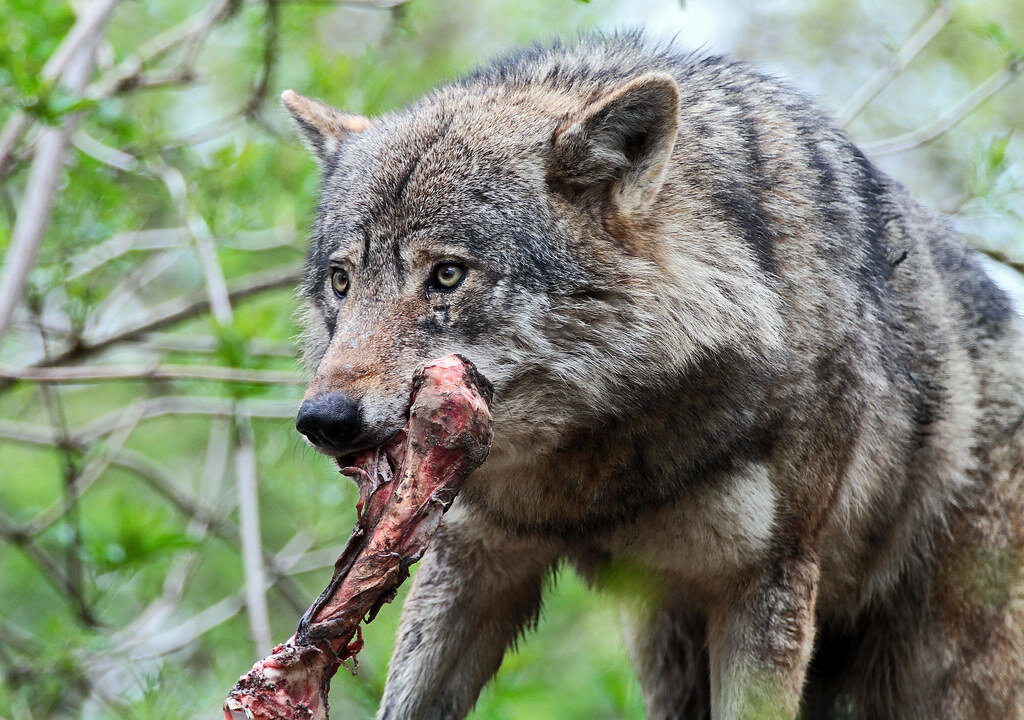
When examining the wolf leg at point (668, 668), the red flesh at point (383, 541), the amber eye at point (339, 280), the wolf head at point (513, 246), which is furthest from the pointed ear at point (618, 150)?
the wolf leg at point (668, 668)

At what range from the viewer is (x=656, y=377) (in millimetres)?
3893

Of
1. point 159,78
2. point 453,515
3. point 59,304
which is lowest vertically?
point 59,304

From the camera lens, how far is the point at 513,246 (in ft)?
12.3

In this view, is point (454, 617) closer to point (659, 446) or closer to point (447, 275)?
point (659, 446)

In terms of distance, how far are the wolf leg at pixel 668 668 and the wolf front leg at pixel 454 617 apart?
0.79 metres

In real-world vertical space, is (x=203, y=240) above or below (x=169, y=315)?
above

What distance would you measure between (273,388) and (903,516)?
135 inches

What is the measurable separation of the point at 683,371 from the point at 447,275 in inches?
38.0

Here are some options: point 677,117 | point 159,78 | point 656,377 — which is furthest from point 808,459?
point 159,78

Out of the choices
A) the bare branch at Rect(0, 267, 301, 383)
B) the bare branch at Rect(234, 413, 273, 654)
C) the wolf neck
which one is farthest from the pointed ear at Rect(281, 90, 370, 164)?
the bare branch at Rect(234, 413, 273, 654)

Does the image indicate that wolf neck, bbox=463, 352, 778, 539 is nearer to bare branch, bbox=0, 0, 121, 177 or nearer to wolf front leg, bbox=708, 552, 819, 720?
wolf front leg, bbox=708, 552, 819, 720

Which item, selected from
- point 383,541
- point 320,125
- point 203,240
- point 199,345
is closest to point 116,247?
point 199,345

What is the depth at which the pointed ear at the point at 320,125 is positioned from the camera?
15.6 ft

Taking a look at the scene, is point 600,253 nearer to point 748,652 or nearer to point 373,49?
point 748,652
